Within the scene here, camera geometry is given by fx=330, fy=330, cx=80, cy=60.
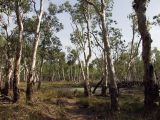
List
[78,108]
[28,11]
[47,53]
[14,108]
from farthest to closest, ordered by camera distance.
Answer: [47,53], [28,11], [78,108], [14,108]

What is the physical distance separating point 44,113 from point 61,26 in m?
35.1

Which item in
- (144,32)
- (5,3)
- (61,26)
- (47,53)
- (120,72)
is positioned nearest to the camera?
(144,32)

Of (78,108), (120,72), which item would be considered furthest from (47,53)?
(78,108)

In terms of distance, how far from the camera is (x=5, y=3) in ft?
85.9

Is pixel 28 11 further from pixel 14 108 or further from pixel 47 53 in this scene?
pixel 14 108

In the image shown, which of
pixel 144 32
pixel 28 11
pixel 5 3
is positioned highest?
pixel 28 11

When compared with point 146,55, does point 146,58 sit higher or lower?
lower

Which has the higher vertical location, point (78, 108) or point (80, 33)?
point (80, 33)

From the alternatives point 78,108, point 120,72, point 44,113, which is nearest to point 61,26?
point 120,72

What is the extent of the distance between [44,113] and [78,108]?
5.08 metres

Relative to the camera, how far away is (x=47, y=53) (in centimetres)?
5534

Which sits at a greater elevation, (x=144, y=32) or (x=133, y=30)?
(x=133, y=30)

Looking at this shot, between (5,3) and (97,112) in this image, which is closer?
(97,112)

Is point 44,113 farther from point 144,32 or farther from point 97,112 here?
point 144,32
